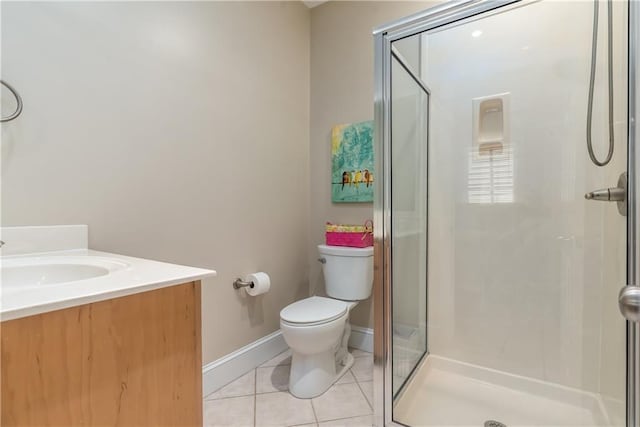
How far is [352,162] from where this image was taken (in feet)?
6.94

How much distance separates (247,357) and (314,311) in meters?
0.55

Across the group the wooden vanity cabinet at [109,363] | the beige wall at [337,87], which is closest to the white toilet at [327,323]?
the beige wall at [337,87]

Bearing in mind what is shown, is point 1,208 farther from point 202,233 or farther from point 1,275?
point 202,233

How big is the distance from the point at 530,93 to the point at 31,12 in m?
2.11

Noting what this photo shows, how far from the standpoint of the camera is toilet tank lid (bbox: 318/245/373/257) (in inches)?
72.9

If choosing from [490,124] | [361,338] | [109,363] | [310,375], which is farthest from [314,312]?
[490,124]

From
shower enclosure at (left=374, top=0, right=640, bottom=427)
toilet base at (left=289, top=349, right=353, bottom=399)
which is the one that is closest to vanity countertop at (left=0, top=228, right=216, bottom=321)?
shower enclosure at (left=374, top=0, right=640, bottom=427)

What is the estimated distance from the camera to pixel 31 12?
1.05m

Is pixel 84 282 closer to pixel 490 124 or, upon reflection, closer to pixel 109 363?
pixel 109 363

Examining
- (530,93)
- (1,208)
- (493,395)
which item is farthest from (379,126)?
(493,395)

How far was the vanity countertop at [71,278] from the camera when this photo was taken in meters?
0.53

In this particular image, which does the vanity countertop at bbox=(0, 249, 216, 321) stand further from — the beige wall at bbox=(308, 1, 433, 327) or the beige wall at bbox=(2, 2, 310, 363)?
the beige wall at bbox=(308, 1, 433, 327)

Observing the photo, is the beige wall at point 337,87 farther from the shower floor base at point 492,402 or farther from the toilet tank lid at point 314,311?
the shower floor base at point 492,402

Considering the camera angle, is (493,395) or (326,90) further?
(326,90)
